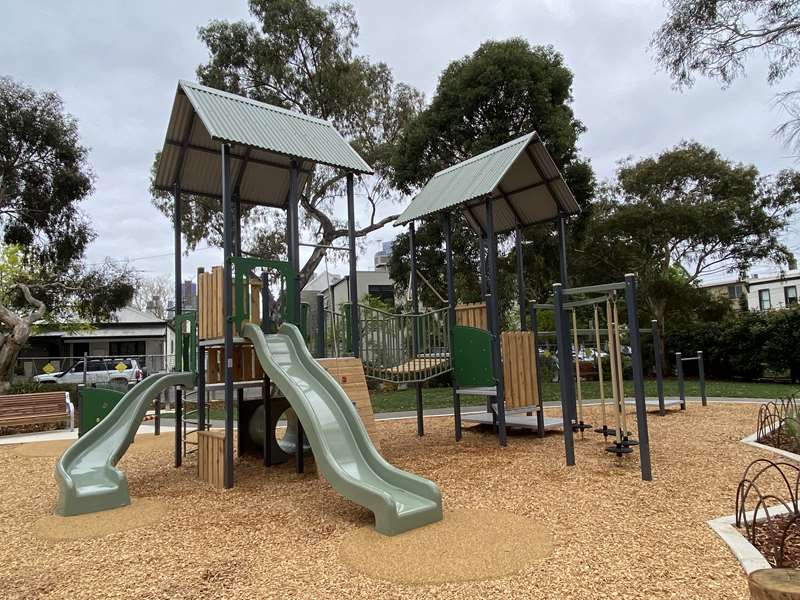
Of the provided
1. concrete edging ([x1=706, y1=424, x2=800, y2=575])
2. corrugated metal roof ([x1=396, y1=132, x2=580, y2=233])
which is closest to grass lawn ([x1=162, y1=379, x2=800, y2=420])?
corrugated metal roof ([x1=396, y1=132, x2=580, y2=233])

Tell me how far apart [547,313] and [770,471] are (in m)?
27.5

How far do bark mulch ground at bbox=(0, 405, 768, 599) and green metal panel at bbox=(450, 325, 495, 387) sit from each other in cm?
116

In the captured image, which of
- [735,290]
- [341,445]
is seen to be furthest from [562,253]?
[735,290]

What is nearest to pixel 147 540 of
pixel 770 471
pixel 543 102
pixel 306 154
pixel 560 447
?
pixel 306 154

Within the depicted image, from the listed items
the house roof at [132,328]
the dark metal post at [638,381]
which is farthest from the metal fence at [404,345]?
the house roof at [132,328]

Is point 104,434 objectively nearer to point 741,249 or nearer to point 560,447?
point 560,447

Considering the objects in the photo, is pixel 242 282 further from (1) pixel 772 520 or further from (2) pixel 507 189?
(1) pixel 772 520

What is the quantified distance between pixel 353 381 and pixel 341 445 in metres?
1.77

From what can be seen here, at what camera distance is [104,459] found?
256 inches

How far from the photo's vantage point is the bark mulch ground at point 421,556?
356 centimetres

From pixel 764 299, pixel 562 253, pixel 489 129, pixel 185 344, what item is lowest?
pixel 185 344

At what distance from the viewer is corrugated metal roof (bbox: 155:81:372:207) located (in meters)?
7.40

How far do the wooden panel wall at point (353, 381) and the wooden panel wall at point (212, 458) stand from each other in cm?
163

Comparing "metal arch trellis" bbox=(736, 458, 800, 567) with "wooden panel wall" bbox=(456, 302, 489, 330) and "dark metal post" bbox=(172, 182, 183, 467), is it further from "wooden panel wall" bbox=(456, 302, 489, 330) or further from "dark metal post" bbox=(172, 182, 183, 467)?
"dark metal post" bbox=(172, 182, 183, 467)
